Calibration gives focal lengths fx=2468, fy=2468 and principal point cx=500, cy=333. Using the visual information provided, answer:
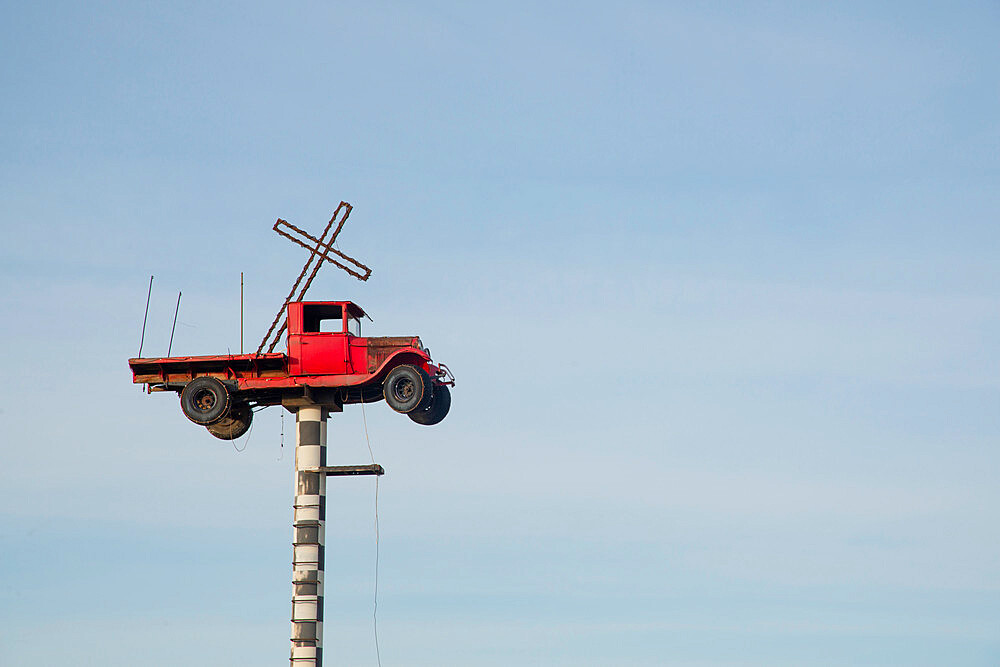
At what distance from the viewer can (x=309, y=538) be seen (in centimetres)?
10419

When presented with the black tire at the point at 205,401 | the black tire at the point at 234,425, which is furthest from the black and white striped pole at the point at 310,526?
the black tire at the point at 205,401

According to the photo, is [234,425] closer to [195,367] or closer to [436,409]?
[195,367]

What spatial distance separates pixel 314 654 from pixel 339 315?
14.5 metres

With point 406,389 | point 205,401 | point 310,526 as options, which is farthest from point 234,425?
point 406,389

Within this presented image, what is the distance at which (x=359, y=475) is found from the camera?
10531cm

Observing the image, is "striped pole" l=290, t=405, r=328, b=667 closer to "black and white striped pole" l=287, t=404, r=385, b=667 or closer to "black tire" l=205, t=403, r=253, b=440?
"black and white striped pole" l=287, t=404, r=385, b=667

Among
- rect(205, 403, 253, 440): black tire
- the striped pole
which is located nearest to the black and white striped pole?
the striped pole

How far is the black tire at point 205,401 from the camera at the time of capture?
103750 millimetres

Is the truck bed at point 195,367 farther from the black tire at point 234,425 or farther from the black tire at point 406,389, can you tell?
the black tire at point 406,389

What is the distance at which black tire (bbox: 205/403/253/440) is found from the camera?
105938 mm

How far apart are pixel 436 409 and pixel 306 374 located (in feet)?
19.9

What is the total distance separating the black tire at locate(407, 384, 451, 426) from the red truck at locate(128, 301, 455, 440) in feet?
2.79

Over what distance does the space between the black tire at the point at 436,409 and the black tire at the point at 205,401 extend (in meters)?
8.22

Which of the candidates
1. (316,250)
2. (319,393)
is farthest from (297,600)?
(316,250)
